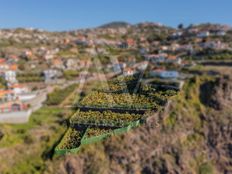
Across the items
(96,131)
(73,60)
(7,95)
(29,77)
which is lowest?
(7,95)

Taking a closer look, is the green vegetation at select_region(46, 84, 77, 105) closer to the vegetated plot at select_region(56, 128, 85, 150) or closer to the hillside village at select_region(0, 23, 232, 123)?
the hillside village at select_region(0, 23, 232, 123)

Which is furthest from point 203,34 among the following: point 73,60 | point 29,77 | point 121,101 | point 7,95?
point 121,101

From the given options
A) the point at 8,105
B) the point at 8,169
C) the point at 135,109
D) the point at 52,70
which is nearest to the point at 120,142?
the point at 8,169

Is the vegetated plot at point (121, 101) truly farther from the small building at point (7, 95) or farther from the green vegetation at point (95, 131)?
the small building at point (7, 95)

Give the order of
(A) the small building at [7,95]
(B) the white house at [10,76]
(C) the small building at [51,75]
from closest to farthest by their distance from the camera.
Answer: (A) the small building at [7,95], (C) the small building at [51,75], (B) the white house at [10,76]

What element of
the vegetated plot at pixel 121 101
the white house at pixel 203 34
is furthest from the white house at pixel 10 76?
the vegetated plot at pixel 121 101

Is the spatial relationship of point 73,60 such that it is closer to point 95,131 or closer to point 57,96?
point 57,96

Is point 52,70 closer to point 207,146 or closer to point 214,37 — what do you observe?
point 207,146

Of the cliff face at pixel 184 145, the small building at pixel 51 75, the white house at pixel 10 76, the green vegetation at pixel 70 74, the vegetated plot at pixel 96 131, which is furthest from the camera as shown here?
the white house at pixel 10 76
